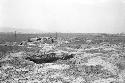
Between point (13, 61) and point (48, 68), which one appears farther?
point (13, 61)

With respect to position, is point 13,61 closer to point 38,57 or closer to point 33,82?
point 38,57

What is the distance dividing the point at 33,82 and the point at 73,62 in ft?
30.7

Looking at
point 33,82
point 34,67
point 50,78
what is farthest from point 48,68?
point 33,82

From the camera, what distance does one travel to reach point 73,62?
2388cm

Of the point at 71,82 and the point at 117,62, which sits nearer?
the point at 71,82

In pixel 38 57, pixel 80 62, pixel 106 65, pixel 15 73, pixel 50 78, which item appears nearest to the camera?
pixel 50 78

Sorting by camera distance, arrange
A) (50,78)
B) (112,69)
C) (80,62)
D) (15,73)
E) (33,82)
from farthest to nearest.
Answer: (80,62) < (112,69) < (15,73) < (50,78) < (33,82)

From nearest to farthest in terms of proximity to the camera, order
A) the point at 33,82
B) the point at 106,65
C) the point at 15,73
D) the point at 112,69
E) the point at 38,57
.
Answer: the point at 33,82, the point at 15,73, the point at 112,69, the point at 106,65, the point at 38,57

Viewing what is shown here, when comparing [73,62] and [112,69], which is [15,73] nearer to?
[73,62]

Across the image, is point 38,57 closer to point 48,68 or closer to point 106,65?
point 48,68

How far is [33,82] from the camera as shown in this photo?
15805 mm

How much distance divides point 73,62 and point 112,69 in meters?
6.07

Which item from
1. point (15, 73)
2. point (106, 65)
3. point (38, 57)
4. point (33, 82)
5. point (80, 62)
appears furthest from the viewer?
point (38, 57)

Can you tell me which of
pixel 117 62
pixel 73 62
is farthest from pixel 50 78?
pixel 117 62
